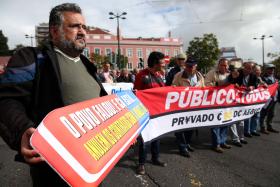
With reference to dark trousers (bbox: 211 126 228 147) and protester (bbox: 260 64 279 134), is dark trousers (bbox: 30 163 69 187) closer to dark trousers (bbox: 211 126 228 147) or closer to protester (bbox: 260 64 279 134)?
dark trousers (bbox: 211 126 228 147)

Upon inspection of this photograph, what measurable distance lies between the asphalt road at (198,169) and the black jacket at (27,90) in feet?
8.23

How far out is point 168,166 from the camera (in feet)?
15.3

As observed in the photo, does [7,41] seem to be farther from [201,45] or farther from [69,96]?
[69,96]

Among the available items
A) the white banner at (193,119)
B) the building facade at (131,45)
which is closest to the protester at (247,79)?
the white banner at (193,119)

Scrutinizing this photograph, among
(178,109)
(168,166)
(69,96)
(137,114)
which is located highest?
(69,96)

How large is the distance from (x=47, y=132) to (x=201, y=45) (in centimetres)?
5987

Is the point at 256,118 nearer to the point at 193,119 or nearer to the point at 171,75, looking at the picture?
the point at 193,119

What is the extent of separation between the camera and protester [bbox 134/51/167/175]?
4.41m

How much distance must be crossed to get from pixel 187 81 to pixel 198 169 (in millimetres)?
1799

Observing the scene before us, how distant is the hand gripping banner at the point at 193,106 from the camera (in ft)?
15.9

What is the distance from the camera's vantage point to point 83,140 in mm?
1289

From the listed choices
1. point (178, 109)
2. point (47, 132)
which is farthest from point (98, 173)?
point (178, 109)

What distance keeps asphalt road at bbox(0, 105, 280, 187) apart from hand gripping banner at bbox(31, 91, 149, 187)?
2.41 metres

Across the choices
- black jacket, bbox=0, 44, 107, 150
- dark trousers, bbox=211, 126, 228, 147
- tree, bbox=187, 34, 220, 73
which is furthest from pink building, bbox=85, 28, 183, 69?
black jacket, bbox=0, 44, 107, 150
